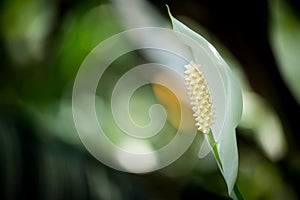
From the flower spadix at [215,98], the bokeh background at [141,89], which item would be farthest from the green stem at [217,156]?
the bokeh background at [141,89]

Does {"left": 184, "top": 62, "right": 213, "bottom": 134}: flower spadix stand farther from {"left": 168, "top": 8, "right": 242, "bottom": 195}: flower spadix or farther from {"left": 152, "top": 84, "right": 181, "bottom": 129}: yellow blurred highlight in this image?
{"left": 152, "top": 84, "right": 181, "bottom": 129}: yellow blurred highlight

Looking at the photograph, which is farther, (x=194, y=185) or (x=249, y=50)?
(x=249, y=50)

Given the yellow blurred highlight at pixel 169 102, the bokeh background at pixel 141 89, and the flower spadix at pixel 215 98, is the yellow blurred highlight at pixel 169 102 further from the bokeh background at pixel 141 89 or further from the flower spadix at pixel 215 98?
the flower spadix at pixel 215 98

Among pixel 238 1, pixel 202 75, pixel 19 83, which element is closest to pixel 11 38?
pixel 19 83

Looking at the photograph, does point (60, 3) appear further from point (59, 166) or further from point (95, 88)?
point (59, 166)

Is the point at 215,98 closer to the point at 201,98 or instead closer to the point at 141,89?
the point at 201,98

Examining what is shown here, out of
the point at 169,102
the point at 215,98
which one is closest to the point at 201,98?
the point at 215,98
